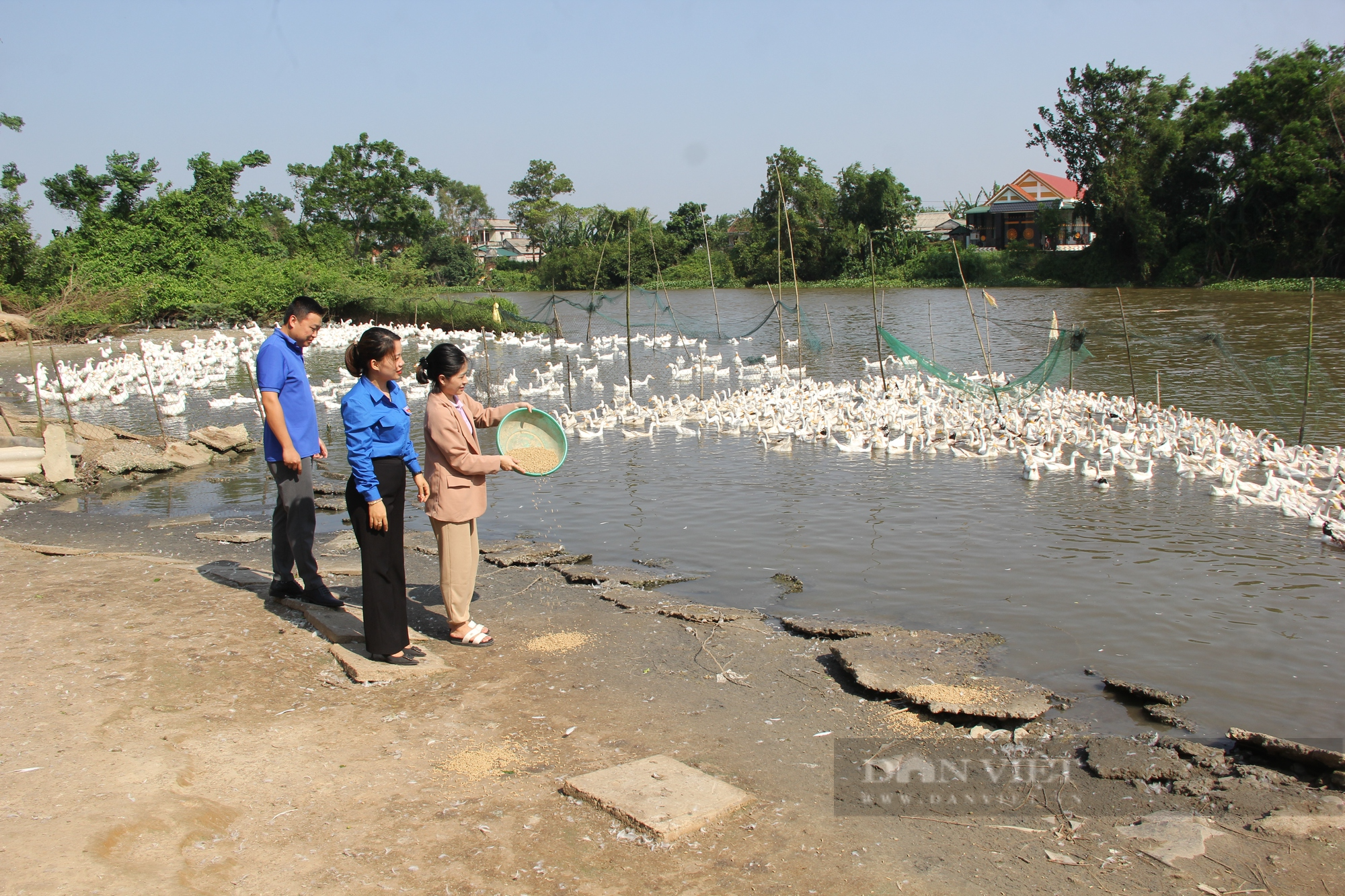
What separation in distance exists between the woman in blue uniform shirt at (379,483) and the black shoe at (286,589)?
1.07 metres

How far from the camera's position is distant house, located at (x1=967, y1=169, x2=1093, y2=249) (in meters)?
52.5

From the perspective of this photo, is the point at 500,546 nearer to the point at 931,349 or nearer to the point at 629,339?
the point at 629,339

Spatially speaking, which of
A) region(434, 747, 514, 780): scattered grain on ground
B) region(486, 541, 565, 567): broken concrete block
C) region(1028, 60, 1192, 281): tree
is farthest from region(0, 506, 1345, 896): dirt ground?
Result: region(1028, 60, 1192, 281): tree

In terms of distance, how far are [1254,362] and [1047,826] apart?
19.9m

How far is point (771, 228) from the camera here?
184 ft

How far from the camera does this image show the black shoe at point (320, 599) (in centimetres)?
547

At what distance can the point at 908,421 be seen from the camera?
517 inches

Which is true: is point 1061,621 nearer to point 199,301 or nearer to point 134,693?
point 134,693

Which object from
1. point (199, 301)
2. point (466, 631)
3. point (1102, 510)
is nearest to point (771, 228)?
point (199, 301)

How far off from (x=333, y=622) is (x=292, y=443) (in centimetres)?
105

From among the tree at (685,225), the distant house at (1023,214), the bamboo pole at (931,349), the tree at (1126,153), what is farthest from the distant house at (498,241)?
the bamboo pole at (931,349)

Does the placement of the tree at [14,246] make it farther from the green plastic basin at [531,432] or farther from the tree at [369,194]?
the green plastic basin at [531,432]

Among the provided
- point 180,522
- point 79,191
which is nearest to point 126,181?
point 79,191

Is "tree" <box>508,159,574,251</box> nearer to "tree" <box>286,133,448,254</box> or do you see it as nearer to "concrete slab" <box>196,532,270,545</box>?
"tree" <box>286,133,448,254</box>
